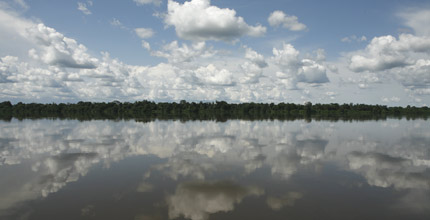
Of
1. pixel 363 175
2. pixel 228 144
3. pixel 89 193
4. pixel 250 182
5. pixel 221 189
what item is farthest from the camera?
pixel 228 144

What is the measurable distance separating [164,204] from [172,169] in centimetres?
777

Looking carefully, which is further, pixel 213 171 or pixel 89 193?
pixel 213 171

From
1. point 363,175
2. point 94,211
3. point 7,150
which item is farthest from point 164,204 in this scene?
point 7,150

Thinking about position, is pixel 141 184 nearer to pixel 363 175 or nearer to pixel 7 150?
pixel 363 175

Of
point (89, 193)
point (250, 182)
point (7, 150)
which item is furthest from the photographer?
point (7, 150)

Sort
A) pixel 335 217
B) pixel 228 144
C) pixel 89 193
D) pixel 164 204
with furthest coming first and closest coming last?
pixel 228 144 < pixel 89 193 < pixel 164 204 < pixel 335 217

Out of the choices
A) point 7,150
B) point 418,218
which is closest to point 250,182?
point 418,218

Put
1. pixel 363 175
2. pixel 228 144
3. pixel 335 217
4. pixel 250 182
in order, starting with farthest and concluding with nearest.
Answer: pixel 228 144 → pixel 363 175 → pixel 250 182 → pixel 335 217

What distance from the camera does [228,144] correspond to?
35.9 metres

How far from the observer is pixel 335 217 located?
13227 millimetres

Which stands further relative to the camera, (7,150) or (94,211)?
(7,150)

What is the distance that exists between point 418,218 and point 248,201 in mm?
8975

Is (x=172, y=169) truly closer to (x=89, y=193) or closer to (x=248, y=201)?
(x=89, y=193)

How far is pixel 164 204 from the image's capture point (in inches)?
577
